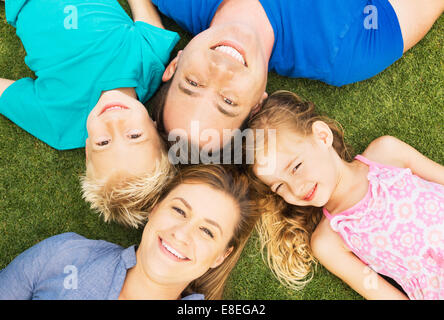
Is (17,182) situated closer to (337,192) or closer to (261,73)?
(261,73)

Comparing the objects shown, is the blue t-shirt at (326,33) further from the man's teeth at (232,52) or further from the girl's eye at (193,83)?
the girl's eye at (193,83)

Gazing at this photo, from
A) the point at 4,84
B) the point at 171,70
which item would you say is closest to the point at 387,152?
the point at 171,70

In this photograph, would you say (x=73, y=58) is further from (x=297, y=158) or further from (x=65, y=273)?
(x=297, y=158)

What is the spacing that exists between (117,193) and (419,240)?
1720 mm

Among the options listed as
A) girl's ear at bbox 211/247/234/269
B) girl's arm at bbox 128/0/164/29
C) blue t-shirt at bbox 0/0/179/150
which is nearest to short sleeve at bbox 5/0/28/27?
blue t-shirt at bbox 0/0/179/150

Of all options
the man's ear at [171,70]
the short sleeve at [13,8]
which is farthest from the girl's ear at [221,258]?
the short sleeve at [13,8]

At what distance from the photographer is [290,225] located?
8.25 feet

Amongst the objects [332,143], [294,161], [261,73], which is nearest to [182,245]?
[294,161]

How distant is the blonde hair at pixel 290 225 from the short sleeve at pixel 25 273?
4.10 feet

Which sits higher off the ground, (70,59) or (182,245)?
(70,59)

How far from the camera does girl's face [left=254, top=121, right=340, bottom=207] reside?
215 cm

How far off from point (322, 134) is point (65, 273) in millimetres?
1632

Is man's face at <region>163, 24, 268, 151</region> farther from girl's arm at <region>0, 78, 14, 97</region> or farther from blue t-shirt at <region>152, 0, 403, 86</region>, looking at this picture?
girl's arm at <region>0, 78, 14, 97</region>
